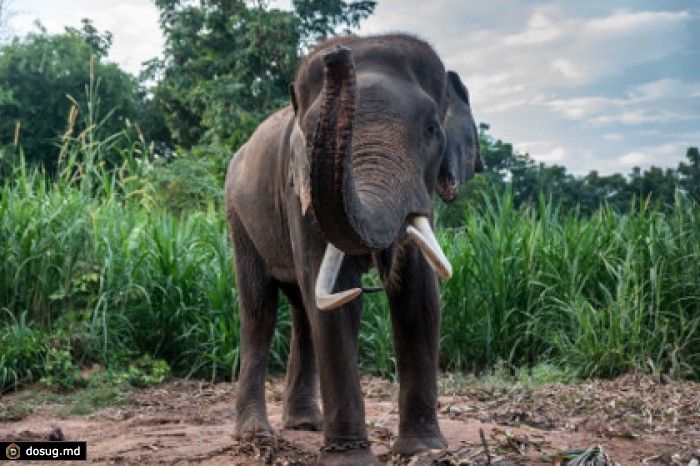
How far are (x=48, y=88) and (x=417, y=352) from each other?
24.1m

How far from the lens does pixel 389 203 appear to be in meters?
3.25

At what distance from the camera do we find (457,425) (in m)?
4.88

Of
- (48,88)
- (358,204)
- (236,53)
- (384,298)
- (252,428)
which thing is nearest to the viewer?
(358,204)

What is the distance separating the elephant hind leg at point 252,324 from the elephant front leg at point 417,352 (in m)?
1.11

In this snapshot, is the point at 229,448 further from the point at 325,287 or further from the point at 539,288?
the point at 539,288

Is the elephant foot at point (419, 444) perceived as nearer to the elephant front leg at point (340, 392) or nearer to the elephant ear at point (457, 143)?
the elephant front leg at point (340, 392)

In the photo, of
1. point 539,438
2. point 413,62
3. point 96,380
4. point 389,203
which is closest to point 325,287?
point 389,203

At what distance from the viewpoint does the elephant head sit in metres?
2.80

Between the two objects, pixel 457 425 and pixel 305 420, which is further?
pixel 305 420

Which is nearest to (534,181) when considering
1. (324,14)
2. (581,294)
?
(324,14)

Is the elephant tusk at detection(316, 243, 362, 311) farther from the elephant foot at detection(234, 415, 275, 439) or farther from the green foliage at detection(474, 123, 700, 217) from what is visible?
the green foliage at detection(474, 123, 700, 217)

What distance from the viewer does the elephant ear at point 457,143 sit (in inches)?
161

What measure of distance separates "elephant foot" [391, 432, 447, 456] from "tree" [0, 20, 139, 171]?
22104 millimetres

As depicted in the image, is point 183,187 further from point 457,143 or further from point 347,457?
point 347,457
